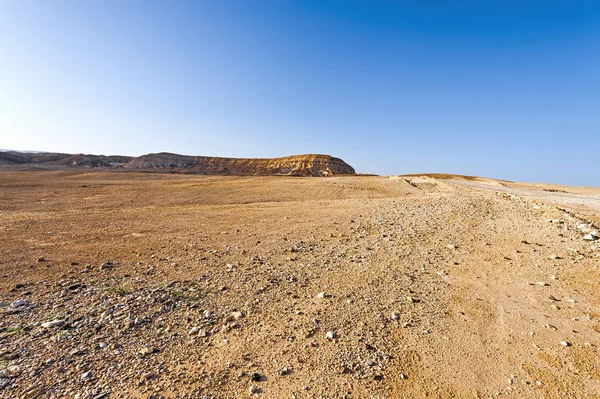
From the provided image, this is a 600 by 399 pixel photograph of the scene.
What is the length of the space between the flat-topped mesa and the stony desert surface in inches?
2854

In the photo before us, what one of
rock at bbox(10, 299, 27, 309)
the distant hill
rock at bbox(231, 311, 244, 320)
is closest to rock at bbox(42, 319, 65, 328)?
rock at bbox(10, 299, 27, 309)

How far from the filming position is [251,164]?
309 ft

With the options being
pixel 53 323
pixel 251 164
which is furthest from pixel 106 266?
pixel 251 164

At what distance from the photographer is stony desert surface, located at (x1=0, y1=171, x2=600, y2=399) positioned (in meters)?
3.50

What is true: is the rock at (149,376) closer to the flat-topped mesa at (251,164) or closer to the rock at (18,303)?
the rock at (18,303)

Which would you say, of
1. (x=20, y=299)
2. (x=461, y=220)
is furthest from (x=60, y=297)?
(x=461, y=220)

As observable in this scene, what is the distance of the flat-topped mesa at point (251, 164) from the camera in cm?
8450

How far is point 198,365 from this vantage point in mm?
3730

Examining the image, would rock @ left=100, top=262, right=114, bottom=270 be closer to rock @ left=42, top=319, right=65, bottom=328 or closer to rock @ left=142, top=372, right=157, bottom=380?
rock @ left=42, top=319, right=65, bottom=328

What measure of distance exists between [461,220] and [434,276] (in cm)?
630

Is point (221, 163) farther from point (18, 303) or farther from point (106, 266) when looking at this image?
point (18, 303)

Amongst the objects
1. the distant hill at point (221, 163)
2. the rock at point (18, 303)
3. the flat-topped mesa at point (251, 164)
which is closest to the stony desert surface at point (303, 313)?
the rock at point (18, 303)

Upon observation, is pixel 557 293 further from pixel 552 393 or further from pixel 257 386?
pixel 257 386

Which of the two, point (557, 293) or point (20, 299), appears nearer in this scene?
point (20, 299)
